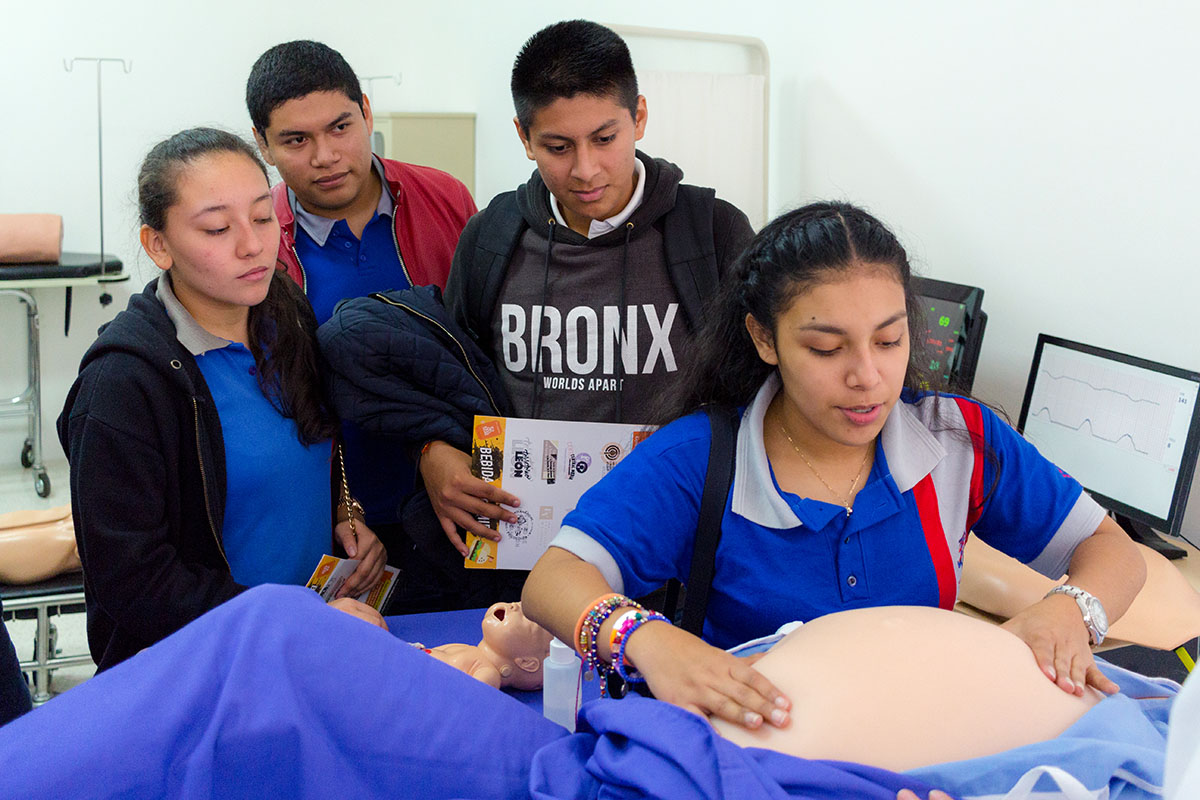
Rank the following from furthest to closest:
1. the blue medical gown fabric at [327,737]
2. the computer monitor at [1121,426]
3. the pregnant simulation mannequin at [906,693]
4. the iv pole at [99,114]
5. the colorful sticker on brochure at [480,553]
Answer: the iv pole at [99,114] → the computer monitor at [1121,426] → the colorful sticker on brochure at [480,553] → the pregnant simulation mannequin at [906,693] → the blue medical gown fabric at [327,737]

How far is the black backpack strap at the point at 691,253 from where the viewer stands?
183 centimetres

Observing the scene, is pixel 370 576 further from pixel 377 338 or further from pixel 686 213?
pixel 686 213

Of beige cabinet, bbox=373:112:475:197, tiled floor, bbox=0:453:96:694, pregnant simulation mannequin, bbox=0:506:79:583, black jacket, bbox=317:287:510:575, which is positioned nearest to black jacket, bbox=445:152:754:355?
black jacket, bbox=317:287:510:575

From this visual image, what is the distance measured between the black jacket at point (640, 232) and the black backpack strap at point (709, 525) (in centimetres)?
48

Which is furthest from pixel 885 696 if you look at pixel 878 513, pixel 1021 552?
pixel 1021 552

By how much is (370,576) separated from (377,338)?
41 centimetres

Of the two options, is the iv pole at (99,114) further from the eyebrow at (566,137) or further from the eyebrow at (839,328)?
the eyebrow at (839,328)

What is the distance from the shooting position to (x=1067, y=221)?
246 cm

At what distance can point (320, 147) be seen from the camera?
6.89 feet

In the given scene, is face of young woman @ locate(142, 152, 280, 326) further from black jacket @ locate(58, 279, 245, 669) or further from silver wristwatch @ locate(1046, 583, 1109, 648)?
silver wristwatch @ locate(1046, 583, 1109, 648)

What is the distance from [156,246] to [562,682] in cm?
91

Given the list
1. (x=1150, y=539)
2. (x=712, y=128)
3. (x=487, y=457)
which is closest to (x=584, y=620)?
(x=487, y=457)

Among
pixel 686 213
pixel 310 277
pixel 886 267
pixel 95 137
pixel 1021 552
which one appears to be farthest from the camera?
pixel 95 137

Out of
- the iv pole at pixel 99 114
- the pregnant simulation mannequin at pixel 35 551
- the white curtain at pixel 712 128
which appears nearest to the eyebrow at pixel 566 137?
the white curtain at pixel 712 128
